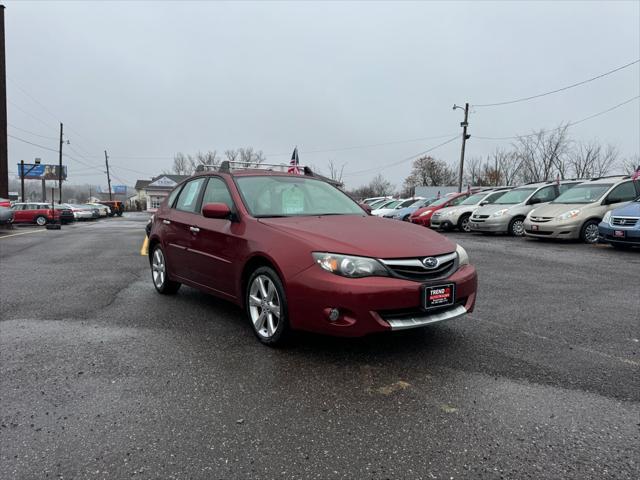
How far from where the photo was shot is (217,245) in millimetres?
4473

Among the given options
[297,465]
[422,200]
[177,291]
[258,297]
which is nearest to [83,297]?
[177,291]

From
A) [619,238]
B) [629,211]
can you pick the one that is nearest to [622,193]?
[629,211]

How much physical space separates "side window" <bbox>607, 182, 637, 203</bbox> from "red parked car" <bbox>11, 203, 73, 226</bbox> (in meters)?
29.6

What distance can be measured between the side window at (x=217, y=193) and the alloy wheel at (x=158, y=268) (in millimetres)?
1317

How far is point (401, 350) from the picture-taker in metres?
3.81

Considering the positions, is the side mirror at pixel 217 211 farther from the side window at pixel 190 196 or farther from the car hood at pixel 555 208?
the car hood at pixel 555 208

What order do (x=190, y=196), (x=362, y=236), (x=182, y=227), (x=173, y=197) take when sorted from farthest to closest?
(x=173, y=197) < (x=190, y=196) < (x=182, y=227) < (x=362, y=236)

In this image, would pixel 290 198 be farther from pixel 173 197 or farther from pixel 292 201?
pixel 173 197

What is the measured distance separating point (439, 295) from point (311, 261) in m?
1.01

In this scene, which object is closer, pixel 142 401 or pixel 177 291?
pixel 142 401

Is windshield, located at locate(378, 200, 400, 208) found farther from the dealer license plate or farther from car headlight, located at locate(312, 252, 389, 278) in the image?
car headlight, located at locate(312, 252, 389, 278)

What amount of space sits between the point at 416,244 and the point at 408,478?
1.91m

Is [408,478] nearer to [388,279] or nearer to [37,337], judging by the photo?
[388,279]

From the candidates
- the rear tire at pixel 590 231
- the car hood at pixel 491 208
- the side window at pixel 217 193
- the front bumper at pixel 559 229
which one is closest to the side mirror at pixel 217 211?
the side window at pixel 217 193
